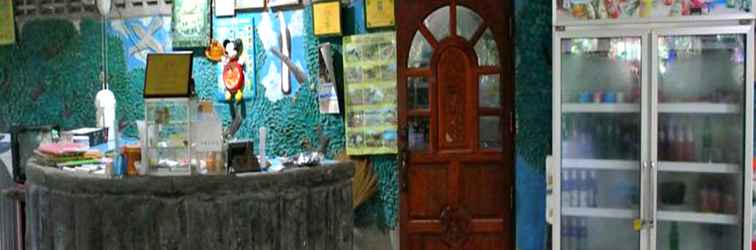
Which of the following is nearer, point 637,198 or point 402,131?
point 637,198

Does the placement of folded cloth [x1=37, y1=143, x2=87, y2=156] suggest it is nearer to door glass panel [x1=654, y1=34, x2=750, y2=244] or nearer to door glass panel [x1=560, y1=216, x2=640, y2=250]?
door glass panel [x1=560, y1=216, x2=640, y2=250]

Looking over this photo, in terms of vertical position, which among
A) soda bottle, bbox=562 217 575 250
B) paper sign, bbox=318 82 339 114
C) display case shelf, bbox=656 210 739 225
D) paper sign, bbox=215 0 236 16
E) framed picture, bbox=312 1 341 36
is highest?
paper sign, bbox=215 0 236 16

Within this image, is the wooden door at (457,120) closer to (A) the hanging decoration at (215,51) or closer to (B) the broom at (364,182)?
(B) the broom at (364,182)

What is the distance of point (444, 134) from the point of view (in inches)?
196

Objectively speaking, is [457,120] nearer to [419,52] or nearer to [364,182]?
[419,52]

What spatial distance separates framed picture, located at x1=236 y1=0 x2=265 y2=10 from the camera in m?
5.45

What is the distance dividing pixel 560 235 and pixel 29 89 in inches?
178

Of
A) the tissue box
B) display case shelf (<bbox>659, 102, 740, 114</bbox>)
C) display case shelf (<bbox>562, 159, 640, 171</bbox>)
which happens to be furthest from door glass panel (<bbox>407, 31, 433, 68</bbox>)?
the tissue box

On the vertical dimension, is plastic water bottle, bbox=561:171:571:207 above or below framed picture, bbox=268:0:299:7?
below

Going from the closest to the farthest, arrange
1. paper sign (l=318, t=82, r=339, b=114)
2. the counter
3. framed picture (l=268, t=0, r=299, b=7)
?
1. the counter
2. paper sign (l=318, t=82, r=339, b=114)
3. framed picture (l=268, t=0, r=299, b=7)

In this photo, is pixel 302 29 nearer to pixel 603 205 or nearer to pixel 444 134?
pixel 444 134

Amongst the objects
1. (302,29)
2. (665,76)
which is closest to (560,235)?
(665,76)

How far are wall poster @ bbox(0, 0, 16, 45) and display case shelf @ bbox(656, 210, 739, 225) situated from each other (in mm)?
5186

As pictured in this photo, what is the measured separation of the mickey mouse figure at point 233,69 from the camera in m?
5.52
